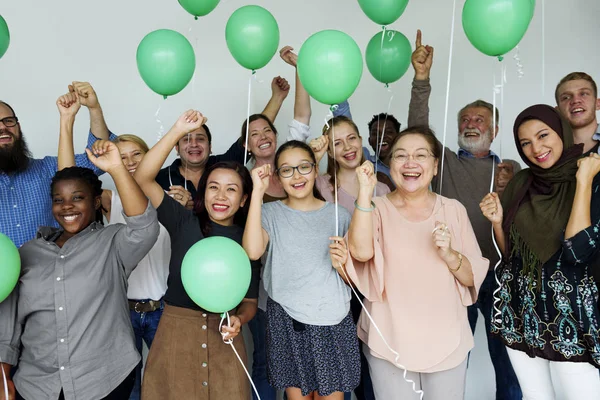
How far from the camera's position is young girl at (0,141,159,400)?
157cm

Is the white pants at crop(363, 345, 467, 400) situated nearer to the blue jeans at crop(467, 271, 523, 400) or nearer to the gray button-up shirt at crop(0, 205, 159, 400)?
the blue jeans at crop(467, 271, 523, 400)

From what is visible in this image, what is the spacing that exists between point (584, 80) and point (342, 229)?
132 centimetres

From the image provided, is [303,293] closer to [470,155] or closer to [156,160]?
[156,160]

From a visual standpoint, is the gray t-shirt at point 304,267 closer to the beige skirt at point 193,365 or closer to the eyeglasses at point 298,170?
the eyeglasses at point 298,170

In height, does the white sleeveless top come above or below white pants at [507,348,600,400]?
above

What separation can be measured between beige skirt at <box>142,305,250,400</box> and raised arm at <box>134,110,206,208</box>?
41 cm

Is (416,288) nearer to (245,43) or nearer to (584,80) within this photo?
(245,43)

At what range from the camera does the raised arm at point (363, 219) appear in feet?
5.30

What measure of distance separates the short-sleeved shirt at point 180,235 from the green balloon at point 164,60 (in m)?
0.50

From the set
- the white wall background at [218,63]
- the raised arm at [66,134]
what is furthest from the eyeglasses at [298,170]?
the white wall background at [218,63]

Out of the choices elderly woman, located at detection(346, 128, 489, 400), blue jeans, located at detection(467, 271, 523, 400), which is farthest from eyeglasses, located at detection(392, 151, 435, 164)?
blue jeans, located at detection(467, 271, 523, 400)

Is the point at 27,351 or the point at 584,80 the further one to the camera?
the point at 584,80

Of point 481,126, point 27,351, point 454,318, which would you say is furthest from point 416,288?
point 27,351

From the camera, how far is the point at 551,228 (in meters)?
1.66
